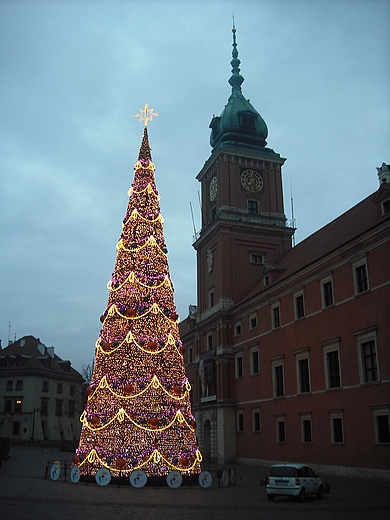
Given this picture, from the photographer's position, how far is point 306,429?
28000mm

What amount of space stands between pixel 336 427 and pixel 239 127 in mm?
29686

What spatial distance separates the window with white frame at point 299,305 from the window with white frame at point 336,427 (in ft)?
20.4

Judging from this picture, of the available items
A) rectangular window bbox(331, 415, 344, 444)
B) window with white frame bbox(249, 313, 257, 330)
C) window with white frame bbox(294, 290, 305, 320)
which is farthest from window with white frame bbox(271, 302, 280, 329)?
rectangular window bbox(331, 415, 344, 444)

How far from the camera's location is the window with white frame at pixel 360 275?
24438 millimetres

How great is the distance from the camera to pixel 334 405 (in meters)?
25.5

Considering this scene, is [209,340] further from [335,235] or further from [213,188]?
[335,235]

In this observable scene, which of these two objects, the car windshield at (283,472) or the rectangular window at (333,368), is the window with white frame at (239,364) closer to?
the rectangular window at (333,368)

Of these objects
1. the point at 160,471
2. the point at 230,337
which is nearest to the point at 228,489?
the point at 160,471

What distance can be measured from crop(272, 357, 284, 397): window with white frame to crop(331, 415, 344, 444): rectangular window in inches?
232

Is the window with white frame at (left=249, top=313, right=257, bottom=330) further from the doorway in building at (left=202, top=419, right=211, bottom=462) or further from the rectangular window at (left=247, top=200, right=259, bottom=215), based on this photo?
the rectangular window at (left=247, top=200, right=259, bottom=215)

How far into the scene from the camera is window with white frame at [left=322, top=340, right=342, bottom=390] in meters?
25.7

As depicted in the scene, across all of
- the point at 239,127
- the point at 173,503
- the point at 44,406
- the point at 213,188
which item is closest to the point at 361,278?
the point at 173,503

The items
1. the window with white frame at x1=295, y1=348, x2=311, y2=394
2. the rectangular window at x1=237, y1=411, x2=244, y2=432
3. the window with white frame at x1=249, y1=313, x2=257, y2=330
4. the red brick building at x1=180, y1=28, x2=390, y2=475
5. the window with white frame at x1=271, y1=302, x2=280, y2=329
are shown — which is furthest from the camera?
the rectangular window at x1=237, y1=411, x2=244, y2=432

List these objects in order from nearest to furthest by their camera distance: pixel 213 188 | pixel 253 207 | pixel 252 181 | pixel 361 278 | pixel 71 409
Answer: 1. pixel 361 278
2. pixel 253 207
3. pixel 252 181
4. pixel 213 188
5. pixel 71 409
